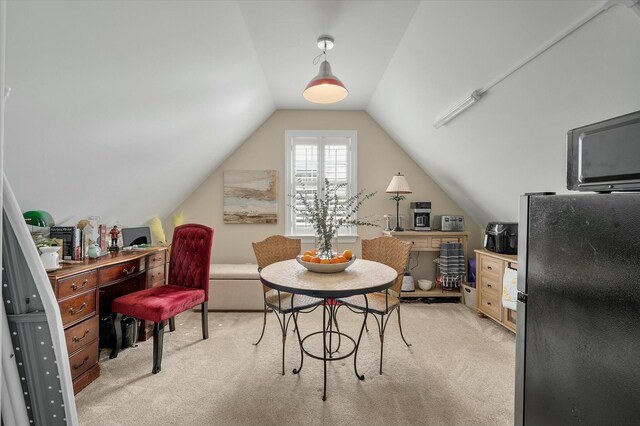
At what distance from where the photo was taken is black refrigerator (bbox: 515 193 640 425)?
34.1 inches

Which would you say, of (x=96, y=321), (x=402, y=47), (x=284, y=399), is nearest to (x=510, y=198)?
(x=402, y=47)

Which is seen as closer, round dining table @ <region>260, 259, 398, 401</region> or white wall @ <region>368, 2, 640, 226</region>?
white wall @ <region>368, 2, 640, 226</region>

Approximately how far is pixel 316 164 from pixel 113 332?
3154 millimetres

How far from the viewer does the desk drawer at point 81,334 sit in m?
2.04

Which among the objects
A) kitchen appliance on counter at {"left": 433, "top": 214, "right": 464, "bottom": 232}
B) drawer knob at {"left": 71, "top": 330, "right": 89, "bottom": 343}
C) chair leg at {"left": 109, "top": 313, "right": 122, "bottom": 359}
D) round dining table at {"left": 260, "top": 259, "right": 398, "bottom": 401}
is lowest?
chair leg at {"left": 109, "top": 313, "right": 122, "bottom": 359}

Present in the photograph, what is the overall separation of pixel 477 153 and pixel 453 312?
6.53 feet

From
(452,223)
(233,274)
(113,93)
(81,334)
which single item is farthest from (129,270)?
(452,223)

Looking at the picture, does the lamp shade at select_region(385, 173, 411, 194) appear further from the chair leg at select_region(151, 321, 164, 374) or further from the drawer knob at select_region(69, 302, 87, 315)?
the drawer knob at select_region(69, 302, 87, 315)

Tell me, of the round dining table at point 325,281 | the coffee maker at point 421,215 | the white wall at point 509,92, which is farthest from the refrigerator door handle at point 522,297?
the coffee maker at point 421,215

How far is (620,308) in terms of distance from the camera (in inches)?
34.9

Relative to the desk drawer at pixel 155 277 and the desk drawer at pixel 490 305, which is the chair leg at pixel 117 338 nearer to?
the desk drawer at pixel 155 277

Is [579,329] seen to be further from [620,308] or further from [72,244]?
[72,244]

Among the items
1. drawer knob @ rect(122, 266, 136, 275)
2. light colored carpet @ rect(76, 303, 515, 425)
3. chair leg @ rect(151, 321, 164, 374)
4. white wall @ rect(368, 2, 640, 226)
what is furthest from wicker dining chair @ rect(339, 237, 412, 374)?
drawer knob @ rect(122, 266, 136, 275)

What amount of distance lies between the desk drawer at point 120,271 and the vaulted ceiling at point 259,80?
2.07 ft
